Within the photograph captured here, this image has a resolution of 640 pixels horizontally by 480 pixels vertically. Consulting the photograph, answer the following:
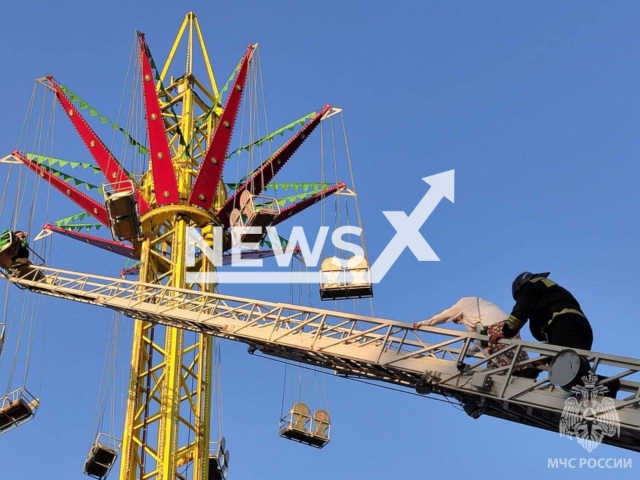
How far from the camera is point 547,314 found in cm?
1734

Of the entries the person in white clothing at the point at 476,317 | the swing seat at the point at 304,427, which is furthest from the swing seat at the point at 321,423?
the person in white clothing at the point at 476,317

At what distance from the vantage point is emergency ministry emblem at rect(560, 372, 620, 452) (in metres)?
15.9

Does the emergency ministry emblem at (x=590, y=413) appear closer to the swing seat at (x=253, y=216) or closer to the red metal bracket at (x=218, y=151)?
the swing seat at (x=253, y=216)

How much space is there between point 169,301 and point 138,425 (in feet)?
17.7

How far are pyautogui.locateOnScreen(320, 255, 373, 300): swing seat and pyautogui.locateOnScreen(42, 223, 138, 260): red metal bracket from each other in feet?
25.2

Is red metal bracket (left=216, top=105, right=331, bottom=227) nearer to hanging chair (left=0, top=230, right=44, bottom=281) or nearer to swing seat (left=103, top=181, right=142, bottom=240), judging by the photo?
swing seat (left=103, top=181, right=142, bottom=240)

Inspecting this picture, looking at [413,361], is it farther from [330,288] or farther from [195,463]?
[195,463]

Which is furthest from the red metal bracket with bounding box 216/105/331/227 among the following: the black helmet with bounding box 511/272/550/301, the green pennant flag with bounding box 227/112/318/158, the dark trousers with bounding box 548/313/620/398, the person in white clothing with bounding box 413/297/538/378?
the dark trousers with bounding box 548/313/620/398

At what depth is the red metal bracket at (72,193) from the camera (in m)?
30.9

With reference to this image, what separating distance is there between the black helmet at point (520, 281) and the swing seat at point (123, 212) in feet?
36.5

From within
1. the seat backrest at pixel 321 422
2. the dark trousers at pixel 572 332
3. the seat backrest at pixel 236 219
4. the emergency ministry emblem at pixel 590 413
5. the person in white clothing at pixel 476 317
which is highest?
the seat backrest at pixel 236 219

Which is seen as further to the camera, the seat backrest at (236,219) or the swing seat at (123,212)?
the seat backrest at (236,219)

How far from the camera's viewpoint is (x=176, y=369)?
28047mm

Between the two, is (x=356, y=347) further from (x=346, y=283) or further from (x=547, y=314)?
(x=346, y=283)
